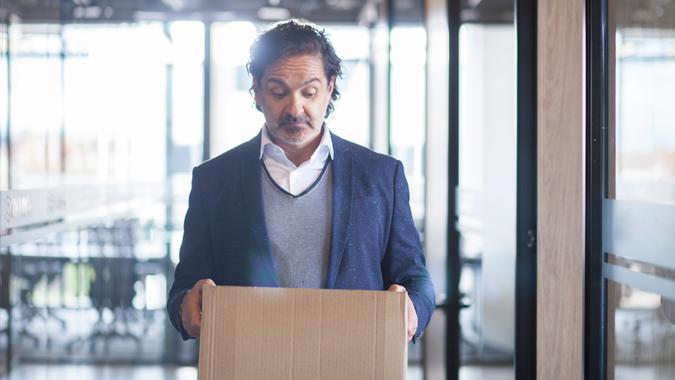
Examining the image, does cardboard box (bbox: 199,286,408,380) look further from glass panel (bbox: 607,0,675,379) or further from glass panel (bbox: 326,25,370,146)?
glass panel (bbox: 326,25,370,146)

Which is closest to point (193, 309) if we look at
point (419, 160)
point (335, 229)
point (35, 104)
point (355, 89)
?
point (335, 229)

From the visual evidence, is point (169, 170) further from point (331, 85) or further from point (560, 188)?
point (331, 85)

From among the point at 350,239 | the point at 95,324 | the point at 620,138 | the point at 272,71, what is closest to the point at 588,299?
the point at 620,138

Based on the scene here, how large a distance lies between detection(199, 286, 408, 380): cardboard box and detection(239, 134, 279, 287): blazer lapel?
0.96 ft

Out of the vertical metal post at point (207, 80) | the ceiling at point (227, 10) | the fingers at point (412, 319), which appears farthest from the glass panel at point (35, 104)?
the fingers at point (412, 319)

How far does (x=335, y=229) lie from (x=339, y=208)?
42 mm

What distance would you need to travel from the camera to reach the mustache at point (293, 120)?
1676 mm

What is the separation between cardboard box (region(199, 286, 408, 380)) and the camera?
1393 millimetres

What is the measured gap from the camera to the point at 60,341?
5.22 meters

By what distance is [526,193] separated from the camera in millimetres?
3158

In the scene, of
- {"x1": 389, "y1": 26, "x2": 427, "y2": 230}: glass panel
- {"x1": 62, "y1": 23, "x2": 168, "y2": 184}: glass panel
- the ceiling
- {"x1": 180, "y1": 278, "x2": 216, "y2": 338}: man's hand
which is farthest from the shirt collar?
{"x1": 389, "y1": 26, "x2": 427, "y2": 230}: glass panel

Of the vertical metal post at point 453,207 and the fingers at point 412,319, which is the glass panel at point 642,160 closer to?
the fingers at point 412,319

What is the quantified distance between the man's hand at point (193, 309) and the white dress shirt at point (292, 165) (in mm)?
279

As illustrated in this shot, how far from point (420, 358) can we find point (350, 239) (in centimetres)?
428
